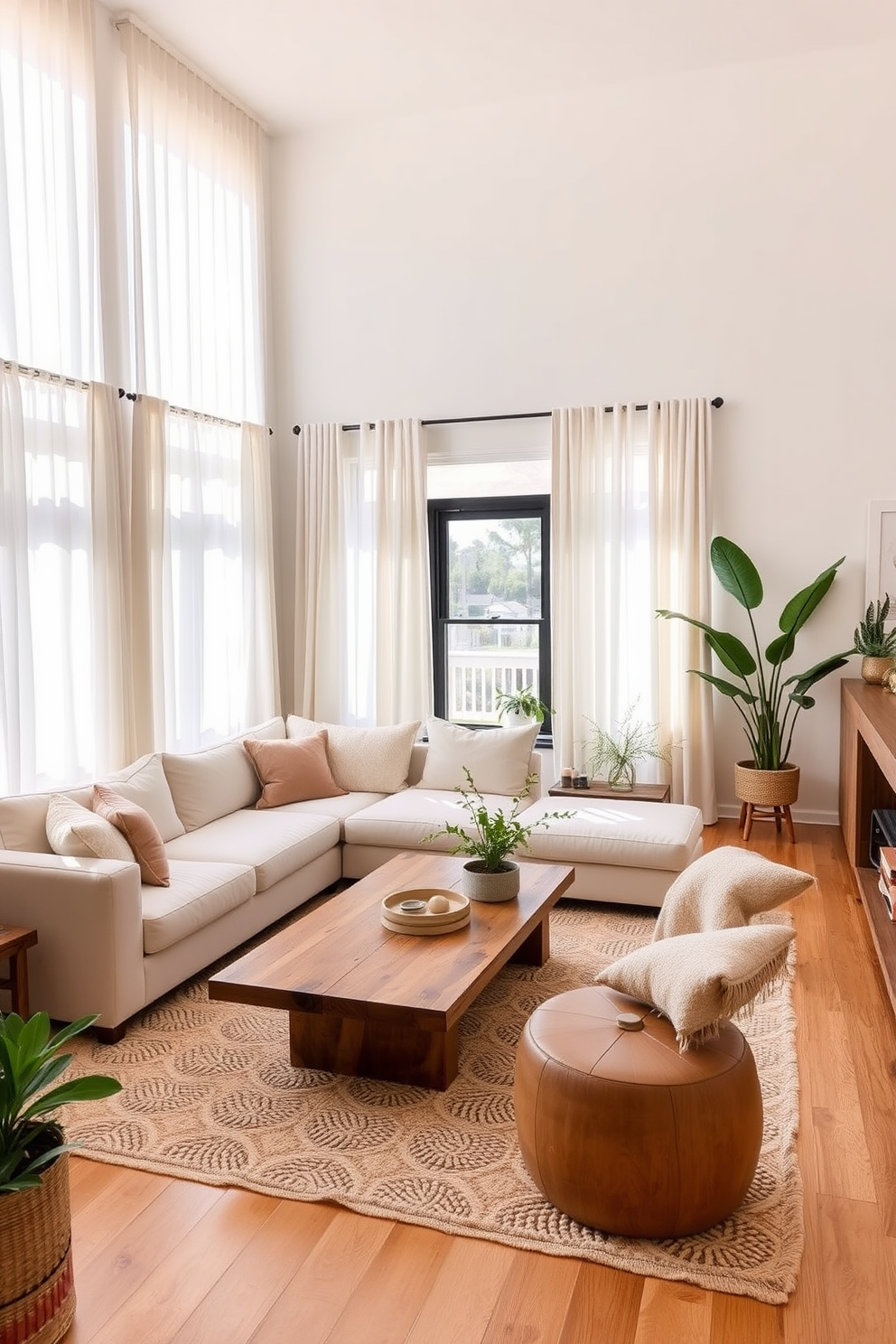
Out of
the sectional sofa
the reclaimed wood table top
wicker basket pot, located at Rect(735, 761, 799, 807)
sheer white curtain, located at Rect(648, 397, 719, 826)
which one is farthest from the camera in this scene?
sheer white curtain, located at Rect(648, 397, 719, 826)

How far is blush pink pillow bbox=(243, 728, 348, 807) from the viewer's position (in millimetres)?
4793

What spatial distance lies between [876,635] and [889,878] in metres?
2.06

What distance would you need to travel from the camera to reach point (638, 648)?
19.2 ft

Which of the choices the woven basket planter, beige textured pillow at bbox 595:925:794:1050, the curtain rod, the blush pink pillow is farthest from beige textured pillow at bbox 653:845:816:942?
the curtain rod

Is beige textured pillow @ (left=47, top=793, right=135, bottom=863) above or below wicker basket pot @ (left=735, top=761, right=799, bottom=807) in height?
above

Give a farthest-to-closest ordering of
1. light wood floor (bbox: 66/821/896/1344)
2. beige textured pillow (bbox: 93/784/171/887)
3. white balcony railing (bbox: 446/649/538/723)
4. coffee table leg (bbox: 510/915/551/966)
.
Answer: white balcony railing (bbox: 446/649/538/723), coffee table leg (bbox: 510/915/551/966), beige textured pillow (bbox: 93/784/171/887), light wood floor (bbox: 66/821/896/1344)

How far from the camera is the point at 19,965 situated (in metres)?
3.00

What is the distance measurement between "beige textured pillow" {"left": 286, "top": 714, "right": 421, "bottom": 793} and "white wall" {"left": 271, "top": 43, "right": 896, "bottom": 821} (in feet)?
6.49

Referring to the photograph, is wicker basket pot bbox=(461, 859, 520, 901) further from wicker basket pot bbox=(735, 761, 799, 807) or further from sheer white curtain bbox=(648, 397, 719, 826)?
sheer white curtain bbox=(648, 397, 719, 826)

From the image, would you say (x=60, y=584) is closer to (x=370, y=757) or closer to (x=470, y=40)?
(x=370, y=757)

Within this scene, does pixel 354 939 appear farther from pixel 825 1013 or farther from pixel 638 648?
pixel 638 648

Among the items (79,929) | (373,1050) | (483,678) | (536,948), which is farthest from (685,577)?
(79,929)

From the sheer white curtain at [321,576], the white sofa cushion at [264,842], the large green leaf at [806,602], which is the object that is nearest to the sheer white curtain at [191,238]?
the sheer white curtain at [321,576]

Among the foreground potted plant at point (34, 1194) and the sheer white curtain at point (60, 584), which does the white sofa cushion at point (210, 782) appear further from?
the foreground potted plant at point (34, 1194)
